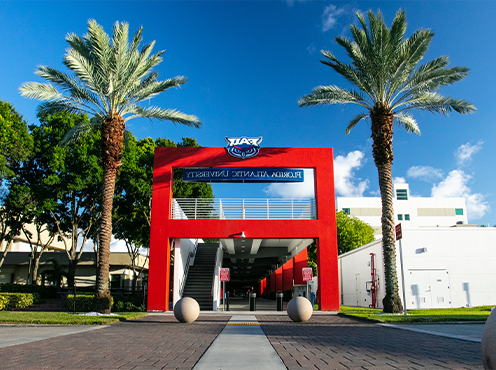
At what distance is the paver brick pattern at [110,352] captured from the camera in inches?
216

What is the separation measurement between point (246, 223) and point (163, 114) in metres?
6.71

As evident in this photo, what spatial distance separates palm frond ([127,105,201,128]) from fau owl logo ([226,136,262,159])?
8.16 feet

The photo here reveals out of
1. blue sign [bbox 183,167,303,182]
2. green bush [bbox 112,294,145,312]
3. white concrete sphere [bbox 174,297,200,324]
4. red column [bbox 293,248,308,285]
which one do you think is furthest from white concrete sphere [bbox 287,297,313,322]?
red column [bbox 293,248,308,285]

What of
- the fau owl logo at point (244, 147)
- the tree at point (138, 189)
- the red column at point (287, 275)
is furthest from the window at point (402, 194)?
the fau owl logo at point (244, 147)

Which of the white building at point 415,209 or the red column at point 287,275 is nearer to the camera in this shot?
the red column at point 287,275

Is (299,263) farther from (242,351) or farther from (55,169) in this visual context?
(242,351)

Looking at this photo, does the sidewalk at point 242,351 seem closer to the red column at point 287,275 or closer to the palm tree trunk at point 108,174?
the palm tree trunk at point 108,174

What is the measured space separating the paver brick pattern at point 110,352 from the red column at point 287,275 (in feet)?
87.9

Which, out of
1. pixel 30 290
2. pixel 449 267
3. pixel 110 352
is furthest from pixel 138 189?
pixel 110 352

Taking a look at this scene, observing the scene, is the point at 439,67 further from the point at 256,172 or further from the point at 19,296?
the point at 19,296

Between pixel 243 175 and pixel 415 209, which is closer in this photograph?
pixel 243 175

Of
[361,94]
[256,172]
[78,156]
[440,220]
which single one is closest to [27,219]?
[78,156]

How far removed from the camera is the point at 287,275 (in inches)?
1462

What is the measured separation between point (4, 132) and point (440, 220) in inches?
2575
